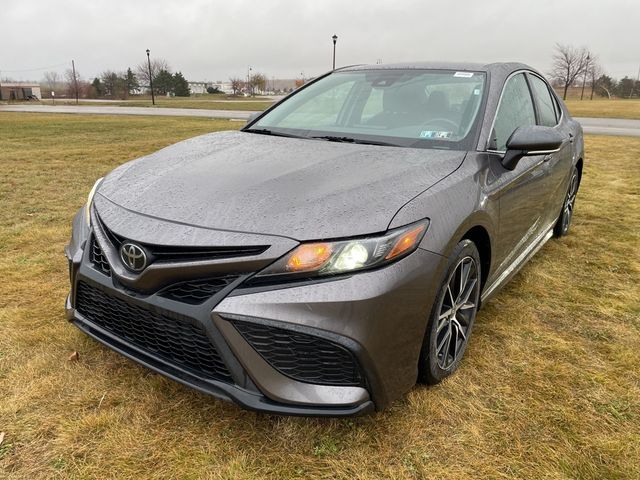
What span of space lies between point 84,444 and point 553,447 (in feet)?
6.23

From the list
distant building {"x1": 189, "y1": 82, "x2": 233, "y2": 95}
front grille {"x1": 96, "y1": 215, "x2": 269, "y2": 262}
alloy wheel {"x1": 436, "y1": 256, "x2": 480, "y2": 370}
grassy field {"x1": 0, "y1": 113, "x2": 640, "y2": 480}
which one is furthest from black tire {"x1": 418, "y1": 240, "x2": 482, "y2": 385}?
distant building {"x1": 189, "y1": 82, "x2": 233, "y2": 95}

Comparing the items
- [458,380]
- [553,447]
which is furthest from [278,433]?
[553,447]

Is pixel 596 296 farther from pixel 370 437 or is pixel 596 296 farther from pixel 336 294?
pixel 336 294

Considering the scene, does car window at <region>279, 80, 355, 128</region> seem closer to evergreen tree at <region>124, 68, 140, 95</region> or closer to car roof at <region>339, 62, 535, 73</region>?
car roof at <region>339, 62, 535, 73</region>

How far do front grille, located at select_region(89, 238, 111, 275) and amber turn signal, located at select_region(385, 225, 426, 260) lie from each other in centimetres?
114

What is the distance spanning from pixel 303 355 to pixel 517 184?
5.46ft

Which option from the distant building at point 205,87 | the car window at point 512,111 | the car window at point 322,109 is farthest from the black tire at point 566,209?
the distant building at point 205,87

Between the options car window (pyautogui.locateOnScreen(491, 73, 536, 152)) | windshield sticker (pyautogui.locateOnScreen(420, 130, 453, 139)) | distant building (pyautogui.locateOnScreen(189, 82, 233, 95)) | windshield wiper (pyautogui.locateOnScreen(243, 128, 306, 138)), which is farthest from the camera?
distant building (pyautogui.locateOnScreen(189, 82, 233, 95))

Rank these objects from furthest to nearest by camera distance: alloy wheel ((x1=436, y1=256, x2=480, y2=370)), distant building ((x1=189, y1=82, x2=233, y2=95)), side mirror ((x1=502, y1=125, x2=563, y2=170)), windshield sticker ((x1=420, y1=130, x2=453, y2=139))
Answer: distant building ((x1=189, y1=82, x2=233, y2=95))
windshield sticker ((x1=420, y1=130, x2=453, y2=139))
side mirror ((x1=502, y1=125, x2=563, y2=170))
alloy wheel ((x1=436, y1=256, x2=480, y2=370))

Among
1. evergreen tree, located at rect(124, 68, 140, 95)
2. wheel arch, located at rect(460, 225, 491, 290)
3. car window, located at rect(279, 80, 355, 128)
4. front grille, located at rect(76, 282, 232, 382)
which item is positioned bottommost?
front grille, located at rect(76, 282, 232, 382)

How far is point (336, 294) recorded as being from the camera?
1.69m

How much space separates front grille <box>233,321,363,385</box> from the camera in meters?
1.71

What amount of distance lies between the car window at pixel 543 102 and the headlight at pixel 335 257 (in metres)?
2.35

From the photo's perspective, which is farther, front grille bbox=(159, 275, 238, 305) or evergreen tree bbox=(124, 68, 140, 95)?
evergreen tree bbox=(124, 68, 140, 95)
